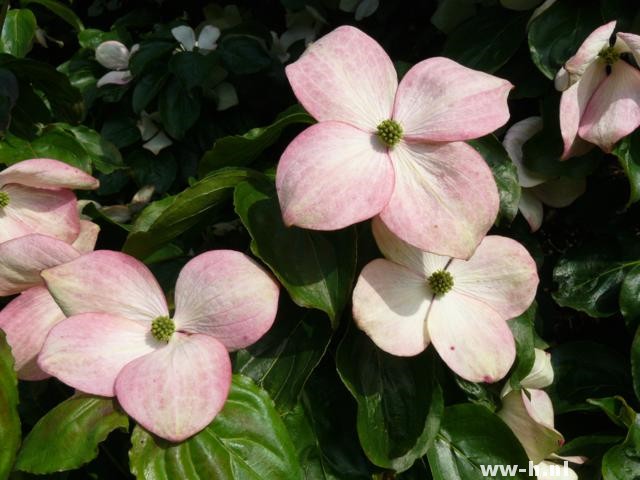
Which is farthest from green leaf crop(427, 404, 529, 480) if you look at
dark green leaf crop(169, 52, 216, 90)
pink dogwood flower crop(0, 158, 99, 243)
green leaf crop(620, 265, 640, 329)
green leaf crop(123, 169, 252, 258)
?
dark green leaf crop(169, 52, 216, 90)

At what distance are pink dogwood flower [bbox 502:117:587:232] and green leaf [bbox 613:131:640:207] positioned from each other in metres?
0.08

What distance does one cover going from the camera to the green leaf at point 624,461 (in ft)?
2.71

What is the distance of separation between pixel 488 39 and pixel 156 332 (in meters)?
0.60

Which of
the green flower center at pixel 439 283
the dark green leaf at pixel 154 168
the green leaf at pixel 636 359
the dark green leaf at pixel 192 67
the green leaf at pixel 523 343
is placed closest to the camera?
the green flower center at pixel 439 283

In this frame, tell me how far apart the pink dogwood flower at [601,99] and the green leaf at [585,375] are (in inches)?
13.7

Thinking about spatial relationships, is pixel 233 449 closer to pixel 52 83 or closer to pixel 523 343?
pixel 523 343

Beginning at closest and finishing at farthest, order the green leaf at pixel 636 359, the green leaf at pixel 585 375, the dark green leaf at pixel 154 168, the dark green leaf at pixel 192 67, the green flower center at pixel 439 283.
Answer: the green flower center at pixel 439 283, the green leaf at pixel 636 359, the green leaf at pixel 585 375, the dark green leaf at pixel 192 67, the dark green leaf at pixel 154 168

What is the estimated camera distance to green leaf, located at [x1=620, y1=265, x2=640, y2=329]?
2.89ft

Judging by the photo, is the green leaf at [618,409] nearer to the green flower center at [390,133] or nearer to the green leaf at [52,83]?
the green flower center at [390,133]

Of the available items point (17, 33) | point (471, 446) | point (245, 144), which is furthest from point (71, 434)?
point (17, 33)

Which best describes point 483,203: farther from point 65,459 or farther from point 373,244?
point 65,459

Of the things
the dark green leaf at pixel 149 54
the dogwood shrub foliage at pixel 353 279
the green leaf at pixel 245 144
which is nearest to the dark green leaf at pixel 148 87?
the dark green leaf at pixel 149 54

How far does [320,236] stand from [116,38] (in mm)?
868

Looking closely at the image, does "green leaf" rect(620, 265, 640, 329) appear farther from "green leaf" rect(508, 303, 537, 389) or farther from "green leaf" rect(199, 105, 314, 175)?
"green leaf" rect(199, 105, 314, 175)
